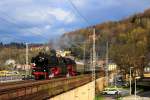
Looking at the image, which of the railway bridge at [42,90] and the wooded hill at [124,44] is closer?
the railway bridge at [42,90]

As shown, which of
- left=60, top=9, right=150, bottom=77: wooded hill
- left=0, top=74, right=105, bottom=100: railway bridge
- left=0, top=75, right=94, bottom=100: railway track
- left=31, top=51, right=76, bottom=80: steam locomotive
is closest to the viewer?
left=0, top=75, right=94, bottom=100: railway track

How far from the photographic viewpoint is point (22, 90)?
26438 mm

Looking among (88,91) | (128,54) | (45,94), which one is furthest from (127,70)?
(45,94)

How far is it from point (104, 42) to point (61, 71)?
60.0 meters

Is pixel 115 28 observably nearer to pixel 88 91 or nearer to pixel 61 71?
pixel 88 91

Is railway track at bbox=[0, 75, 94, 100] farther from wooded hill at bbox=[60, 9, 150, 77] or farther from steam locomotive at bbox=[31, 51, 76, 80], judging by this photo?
wooded hill at bbox=[60, 9, 150, 77]

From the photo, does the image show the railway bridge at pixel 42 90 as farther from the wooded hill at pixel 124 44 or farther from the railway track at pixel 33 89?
the wooded hill at pixel 124 44

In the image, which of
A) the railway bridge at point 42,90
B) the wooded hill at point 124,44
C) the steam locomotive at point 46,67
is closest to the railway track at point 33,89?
the railway bridge at point 42,90

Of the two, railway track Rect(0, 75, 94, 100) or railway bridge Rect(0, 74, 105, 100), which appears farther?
railway bridge Rect(0, 74, 105, 100)

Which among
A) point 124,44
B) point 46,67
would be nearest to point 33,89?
point 46,67

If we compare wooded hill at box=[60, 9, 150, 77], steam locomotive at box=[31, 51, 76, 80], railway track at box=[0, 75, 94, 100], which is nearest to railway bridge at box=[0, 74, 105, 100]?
railway track at box=[0, 75, 94, 100]

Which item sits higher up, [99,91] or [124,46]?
[124,46]

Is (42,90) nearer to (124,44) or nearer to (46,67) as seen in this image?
(46,67)

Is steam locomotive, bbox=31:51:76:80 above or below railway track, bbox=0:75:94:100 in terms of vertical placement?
above
